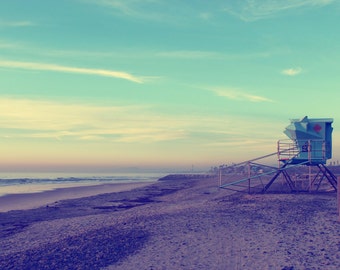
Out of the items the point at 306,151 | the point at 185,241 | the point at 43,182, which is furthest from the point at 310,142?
the point at 43,182

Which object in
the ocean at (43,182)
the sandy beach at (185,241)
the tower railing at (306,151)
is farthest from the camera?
the ocean at (43,182)

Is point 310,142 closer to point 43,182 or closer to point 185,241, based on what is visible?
point 185,241

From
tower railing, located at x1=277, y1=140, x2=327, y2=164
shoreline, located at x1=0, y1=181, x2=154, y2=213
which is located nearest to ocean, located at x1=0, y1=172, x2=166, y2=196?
shoreline, located at x1=0, y1=181, x2=154, y2=213

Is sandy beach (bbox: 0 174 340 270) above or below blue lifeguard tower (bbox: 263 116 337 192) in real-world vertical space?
below

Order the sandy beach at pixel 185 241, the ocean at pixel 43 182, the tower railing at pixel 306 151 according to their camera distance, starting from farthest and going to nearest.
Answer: the ocean at pixel 43 182
the tower railing at pixel 306 151
the sandy beach at pixel 185 241

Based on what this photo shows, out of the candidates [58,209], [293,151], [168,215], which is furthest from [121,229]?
[293,151]

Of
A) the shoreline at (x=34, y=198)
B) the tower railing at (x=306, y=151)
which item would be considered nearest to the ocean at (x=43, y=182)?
the shoreline at (x=34, y=198)

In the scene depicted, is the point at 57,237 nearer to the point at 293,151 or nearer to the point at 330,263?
the point at 330,263

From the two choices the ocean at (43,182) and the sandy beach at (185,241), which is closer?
the sandy beach at (185,241)

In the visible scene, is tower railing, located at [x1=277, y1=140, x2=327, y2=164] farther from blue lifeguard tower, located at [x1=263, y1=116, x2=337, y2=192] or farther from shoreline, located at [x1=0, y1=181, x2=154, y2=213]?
shoreline, located at [x1=0, y1=181, x2=154, y2=213]

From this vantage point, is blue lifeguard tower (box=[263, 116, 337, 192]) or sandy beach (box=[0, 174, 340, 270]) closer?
sandy beach (box=[0, 174, 340, 270])

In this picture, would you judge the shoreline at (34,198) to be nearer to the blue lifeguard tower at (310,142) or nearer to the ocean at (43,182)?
the ocean at (43,182)

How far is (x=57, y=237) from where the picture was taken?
14102mm

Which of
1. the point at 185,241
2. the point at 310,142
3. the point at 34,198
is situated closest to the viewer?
the point at 185,241
